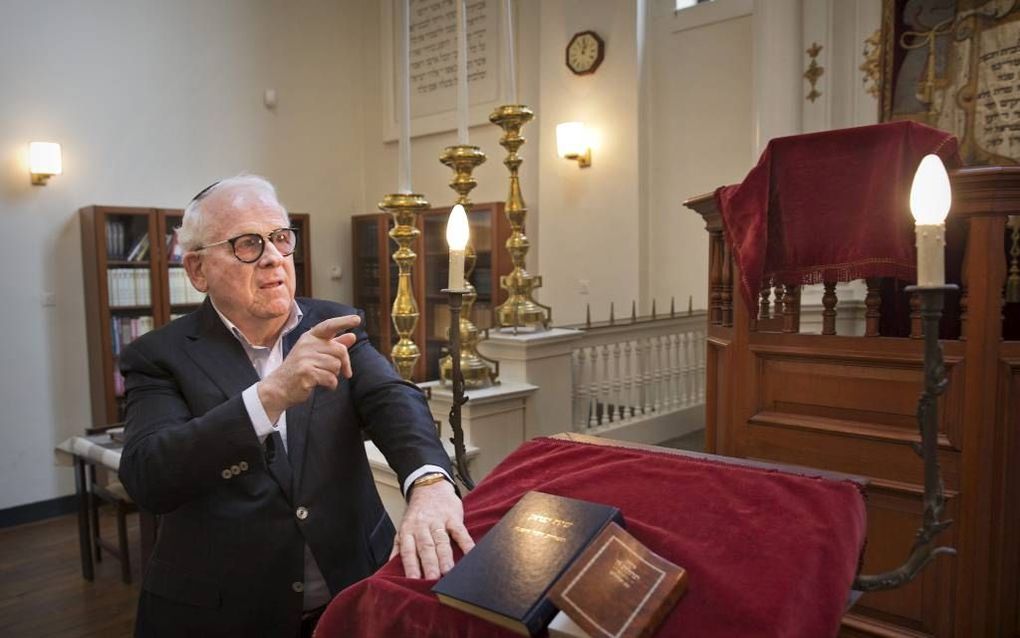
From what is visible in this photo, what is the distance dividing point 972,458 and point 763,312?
2.31 feet

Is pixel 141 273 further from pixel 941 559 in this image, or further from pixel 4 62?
pixel 941 559

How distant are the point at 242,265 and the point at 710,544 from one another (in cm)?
90

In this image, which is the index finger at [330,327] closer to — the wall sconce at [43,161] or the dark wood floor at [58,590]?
the dark wood floor at [58,590]

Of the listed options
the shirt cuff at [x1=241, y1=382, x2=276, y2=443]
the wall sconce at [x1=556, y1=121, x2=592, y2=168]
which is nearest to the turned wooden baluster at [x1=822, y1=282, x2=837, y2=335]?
the shirt cuff at [x1=241, y1=382, x2=276, y2=443]

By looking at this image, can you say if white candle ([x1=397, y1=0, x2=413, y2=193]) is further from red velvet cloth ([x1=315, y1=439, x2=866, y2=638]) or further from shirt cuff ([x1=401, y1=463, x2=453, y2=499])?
red velvet cloth ([x1=315, y1=439, x2=866, y2=638])

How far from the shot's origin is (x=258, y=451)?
3.58ft

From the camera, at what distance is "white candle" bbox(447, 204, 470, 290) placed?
1.17 metres

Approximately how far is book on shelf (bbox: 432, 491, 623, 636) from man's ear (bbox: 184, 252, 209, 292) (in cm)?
76

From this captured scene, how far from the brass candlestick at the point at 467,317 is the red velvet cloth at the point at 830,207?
888 mm

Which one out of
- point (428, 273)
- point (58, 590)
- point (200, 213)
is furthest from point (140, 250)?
point (200, 213)

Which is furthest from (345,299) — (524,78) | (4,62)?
(4,62)

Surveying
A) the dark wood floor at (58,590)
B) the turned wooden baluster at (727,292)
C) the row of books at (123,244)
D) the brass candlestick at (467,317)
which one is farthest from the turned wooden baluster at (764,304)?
the row of books at (123,244)

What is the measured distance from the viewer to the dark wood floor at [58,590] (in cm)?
288

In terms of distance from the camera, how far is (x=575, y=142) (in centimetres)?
508
